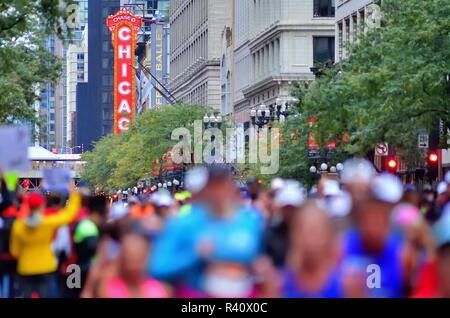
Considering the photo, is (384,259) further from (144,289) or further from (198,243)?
(144,289)

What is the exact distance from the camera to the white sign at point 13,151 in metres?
12.4

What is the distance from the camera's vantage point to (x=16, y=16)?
32.2m

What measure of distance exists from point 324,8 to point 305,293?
93.1 meters

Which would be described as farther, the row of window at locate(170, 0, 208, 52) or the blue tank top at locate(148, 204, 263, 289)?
the row of window at locate(170, 0, 208, 52)

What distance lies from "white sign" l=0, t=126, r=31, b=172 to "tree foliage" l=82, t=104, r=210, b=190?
81.4 metres

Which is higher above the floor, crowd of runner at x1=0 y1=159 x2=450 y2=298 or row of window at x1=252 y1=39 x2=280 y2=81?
row of window at x1=252 y1=39 x2=280 y2=81

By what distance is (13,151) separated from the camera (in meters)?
12.6

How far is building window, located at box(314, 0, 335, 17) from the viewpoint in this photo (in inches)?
3999

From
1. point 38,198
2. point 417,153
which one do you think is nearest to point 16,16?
point 38,198

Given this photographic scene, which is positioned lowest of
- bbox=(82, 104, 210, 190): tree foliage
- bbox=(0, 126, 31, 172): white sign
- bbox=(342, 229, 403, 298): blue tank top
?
bbox=(342, 229, 403, 298): blue tank top

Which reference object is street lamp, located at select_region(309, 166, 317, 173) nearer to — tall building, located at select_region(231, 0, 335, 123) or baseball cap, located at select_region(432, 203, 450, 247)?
tall building, located at select_region(231, 0, 335, 123)

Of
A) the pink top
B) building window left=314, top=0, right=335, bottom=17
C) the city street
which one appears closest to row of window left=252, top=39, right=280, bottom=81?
the city street

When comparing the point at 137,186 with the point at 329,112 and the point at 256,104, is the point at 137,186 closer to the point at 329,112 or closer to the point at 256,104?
the point at 256,104
